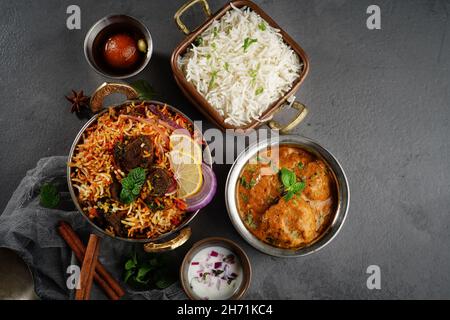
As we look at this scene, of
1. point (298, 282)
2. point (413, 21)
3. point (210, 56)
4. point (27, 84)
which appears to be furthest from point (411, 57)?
point (27, 84)

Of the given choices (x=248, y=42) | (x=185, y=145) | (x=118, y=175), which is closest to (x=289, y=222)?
(x=185, y=145)

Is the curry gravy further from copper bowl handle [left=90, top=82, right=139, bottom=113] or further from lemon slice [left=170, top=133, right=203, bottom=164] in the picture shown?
copper bowl handle [left=90, top=82, right=139, bottom=113]

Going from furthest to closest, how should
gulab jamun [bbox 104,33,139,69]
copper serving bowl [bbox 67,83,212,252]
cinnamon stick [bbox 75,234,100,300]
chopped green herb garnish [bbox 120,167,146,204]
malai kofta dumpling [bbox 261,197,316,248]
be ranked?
gulab jamun [bbox 104,33,139,69]
cinnamon stick [bbox 75,234,100,300]
malai kofta dumpling [bbox 261,197,316,248]
copper serving bowl [bbox 67,83,212,252]
chopped green herb garnish [bbox 120,167,146,204]

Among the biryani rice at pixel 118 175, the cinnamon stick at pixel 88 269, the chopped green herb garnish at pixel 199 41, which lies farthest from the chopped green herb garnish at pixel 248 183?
the cinnamon stick at pixel 88 269

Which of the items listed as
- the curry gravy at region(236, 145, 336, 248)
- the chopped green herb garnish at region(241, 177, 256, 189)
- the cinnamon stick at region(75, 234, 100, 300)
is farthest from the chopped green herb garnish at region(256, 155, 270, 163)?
the cinnamon stick at region(75, 234, 100, 300)

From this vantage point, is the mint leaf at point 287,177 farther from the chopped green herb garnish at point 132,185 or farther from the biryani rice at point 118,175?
the chopped green herb garnish at point 132,185

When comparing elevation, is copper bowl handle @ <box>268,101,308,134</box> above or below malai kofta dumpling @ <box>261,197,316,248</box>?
above
